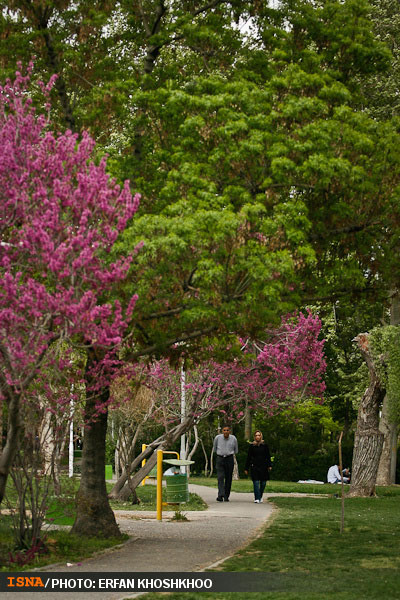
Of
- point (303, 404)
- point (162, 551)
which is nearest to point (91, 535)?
point (162, 551)

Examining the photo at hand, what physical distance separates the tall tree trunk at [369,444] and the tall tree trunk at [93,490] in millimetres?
12907

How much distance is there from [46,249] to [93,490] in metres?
5.97

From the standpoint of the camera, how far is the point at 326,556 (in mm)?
12570

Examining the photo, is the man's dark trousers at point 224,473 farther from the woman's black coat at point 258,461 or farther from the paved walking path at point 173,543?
the paved walking path at point 173,543

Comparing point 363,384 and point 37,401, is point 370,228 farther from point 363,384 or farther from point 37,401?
point 363,384

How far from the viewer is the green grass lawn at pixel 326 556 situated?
9.51 metres

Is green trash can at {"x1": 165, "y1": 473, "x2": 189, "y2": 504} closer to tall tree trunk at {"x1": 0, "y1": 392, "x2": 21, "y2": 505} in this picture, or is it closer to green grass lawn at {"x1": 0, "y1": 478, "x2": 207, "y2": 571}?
green grass lawn at {"x1": 0, "y1": 478, "x2": 207, "y2": 571}

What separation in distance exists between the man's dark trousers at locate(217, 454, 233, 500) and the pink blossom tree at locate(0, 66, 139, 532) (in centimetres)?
1215

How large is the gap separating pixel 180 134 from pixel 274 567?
631 cm

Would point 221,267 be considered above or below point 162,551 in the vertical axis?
above

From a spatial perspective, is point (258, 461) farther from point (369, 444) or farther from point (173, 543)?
point (173, 543)

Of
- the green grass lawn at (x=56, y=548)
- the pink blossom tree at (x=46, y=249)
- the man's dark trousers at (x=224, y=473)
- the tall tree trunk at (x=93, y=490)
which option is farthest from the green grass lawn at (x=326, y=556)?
the pink blossom tree at (x=46, y=249)

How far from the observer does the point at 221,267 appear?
461 inches

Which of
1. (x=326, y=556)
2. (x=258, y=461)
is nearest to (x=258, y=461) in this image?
(x=258, y=461)
